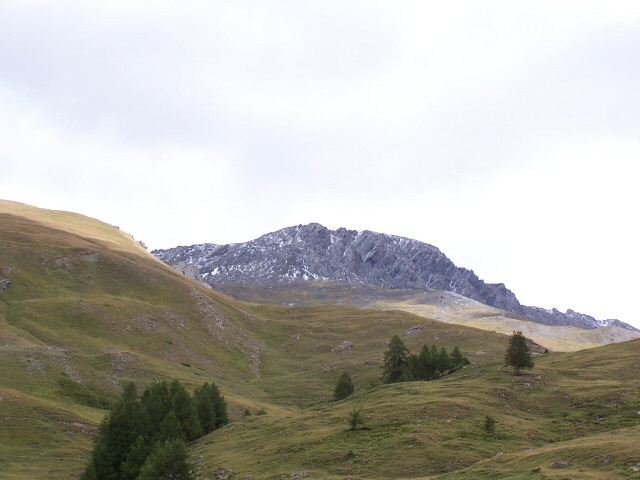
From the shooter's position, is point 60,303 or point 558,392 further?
point 60,303

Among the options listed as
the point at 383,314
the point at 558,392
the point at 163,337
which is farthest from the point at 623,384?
the point at 383,314

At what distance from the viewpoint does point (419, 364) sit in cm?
9962

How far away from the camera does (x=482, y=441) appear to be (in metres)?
51.7

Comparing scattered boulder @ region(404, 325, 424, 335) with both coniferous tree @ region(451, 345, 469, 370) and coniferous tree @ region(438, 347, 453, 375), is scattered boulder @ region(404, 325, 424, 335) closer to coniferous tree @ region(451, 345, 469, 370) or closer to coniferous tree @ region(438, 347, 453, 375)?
coniferous tree @ region(451, 345, 469, 370)

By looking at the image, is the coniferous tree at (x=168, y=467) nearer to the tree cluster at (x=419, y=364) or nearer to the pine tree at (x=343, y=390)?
the pine tree at (x=343, y=390)

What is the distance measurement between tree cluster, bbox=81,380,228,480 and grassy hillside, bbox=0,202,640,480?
4.52 metres

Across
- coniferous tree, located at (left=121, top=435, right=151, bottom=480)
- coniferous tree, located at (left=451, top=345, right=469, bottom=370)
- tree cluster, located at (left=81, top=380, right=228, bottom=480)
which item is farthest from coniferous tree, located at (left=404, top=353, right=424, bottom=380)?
coniferous tree, located at (left=121, top=435, right=151, bottom=480)

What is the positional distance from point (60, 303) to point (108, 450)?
242 feet

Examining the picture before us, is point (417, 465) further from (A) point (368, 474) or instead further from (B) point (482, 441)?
(B) point (482, 441)

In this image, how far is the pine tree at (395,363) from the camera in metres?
103

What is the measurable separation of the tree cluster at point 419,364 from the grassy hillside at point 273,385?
1035cm

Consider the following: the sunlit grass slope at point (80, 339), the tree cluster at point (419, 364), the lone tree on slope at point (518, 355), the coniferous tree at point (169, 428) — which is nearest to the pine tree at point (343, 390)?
the tree cluster at point (419, 364)

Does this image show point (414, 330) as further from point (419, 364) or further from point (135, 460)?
point (135, 460)

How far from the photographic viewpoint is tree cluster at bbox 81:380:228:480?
45812mm
